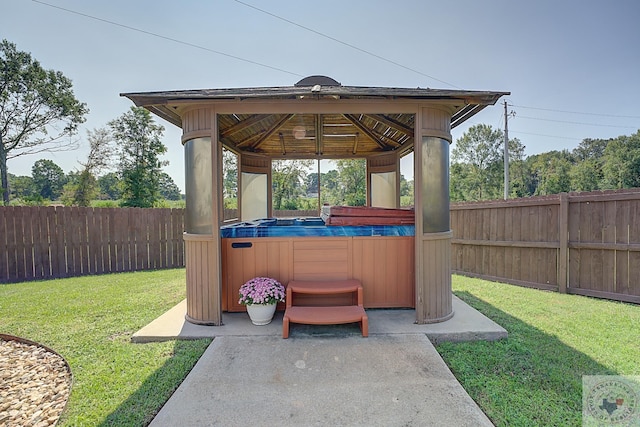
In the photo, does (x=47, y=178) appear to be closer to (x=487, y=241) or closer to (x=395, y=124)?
(x=395, y=124)

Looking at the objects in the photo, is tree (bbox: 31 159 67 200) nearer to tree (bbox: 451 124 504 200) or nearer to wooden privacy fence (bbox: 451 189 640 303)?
wooden privacy fence (bbox: 451 189 640 303)

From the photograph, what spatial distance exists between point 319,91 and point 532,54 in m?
10.7

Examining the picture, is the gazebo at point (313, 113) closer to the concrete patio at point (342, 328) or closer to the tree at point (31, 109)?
the concrete patio at point (342, 328)

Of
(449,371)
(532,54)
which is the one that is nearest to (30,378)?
(449,371)

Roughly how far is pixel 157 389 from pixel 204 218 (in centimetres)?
169

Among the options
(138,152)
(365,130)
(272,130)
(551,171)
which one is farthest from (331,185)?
(551,171)

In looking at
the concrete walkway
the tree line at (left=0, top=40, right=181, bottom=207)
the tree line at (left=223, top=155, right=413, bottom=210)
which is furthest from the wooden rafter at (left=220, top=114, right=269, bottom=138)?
the tree line at (left=0, top=40, right=181, bottom=207)

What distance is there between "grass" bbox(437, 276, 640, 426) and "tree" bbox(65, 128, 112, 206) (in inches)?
767

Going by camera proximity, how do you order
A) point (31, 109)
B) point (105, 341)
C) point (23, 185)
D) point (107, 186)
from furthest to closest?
1. point (23, 185)
2. point (107, 186)
3. point (31, 109)
4. point (105, 341)

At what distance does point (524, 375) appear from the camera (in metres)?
2.35

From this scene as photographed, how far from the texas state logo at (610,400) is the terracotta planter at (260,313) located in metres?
2.65

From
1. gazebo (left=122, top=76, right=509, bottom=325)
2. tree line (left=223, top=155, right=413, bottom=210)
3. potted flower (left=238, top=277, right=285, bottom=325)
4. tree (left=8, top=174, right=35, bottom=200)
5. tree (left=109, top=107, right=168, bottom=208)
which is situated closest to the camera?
gazebo (left=122, top=76, right=509, bottom=325)

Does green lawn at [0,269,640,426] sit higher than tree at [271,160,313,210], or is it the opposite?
tree at [271,160,313,210]

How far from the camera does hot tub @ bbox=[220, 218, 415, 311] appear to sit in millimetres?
3684
